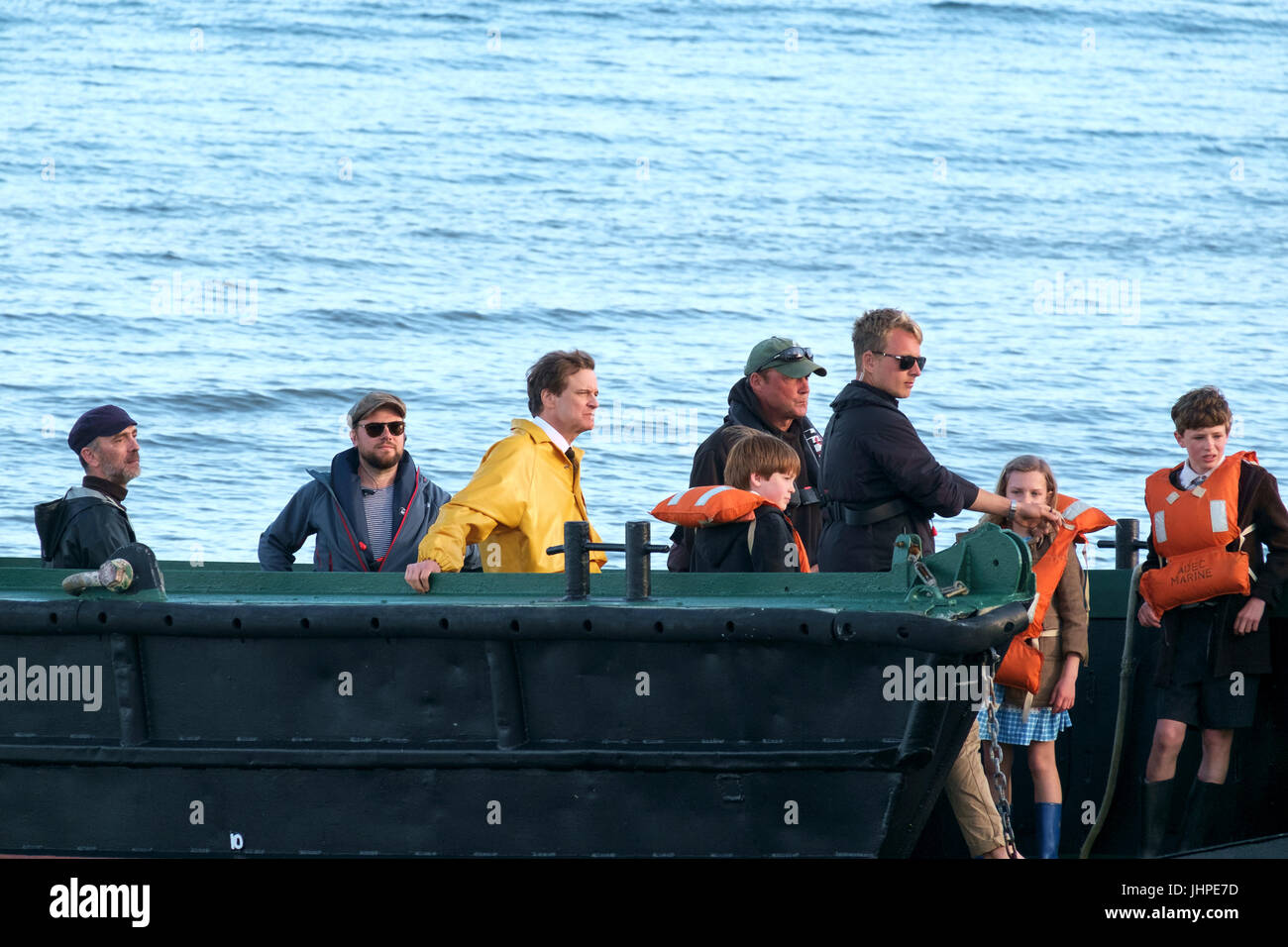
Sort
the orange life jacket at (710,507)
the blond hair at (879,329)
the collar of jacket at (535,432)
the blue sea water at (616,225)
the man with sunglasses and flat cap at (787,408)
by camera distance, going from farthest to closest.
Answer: the blue sea water at (616,225), the man with sunglasses and flat cap at (787,408), the blond hair at (879,329), the collar of jacket at (535,432), the orange life jacket at (710,507)

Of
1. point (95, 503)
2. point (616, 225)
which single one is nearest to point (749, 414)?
point (95, 503)

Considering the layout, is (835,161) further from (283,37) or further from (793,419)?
(793,419)

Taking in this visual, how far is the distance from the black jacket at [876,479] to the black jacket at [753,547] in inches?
18.2

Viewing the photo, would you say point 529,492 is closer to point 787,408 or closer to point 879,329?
point 879,329

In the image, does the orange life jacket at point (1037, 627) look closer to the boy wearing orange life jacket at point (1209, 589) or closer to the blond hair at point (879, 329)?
the boy wearing orange life jacket at point (1209, 589)

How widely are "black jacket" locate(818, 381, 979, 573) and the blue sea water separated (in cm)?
702

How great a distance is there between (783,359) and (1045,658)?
140cm

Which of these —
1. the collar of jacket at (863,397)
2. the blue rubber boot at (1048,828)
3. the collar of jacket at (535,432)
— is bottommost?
the blue rubber boot at (1048,828)

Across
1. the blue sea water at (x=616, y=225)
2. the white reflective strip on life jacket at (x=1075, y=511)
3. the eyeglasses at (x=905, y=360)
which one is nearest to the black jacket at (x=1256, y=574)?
the white reflective strip on life jacket at (x=1075, y=511)

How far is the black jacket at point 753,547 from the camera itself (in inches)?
216

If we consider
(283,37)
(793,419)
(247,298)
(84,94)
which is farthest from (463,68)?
(793,419)

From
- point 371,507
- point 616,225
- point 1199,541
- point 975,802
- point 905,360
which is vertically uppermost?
point 616,225

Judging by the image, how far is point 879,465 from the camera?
19.4ft

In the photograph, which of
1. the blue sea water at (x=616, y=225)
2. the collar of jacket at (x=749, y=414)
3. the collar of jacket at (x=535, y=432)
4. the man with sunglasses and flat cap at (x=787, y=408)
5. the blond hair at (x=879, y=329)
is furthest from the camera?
the blue sea water at (x=616, y=225)
